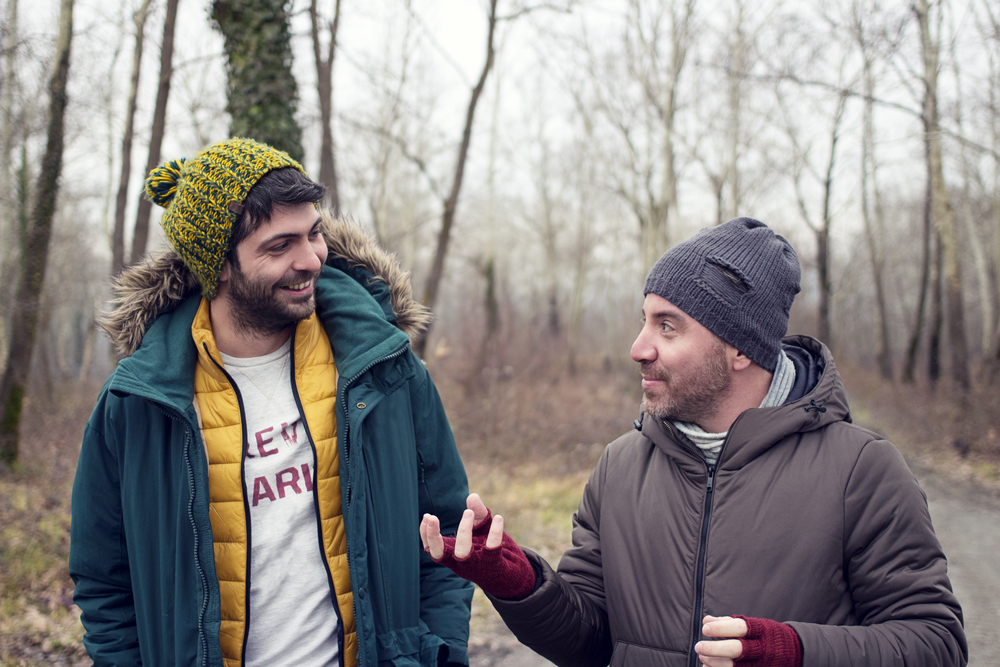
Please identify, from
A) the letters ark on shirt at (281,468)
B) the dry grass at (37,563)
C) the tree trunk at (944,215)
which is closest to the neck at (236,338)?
the letters ark on shirt at (281,468)

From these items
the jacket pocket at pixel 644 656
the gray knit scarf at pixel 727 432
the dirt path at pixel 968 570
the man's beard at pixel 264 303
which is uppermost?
the man's beard at pixel 264 303

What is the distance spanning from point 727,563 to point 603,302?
160 ft

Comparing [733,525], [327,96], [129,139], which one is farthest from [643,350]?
[129,139]

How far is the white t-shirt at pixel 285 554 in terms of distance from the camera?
1.85 meters

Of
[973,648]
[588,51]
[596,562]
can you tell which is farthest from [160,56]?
[588,51]

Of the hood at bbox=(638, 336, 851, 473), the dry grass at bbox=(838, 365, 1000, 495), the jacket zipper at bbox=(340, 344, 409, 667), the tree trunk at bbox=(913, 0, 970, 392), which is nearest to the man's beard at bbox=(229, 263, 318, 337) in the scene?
the jacket zipper at bbox=(340, 344, 409, 667)

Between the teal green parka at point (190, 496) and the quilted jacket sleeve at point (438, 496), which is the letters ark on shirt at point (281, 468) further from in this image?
the quilted jacket sleeve at point (438, 496)

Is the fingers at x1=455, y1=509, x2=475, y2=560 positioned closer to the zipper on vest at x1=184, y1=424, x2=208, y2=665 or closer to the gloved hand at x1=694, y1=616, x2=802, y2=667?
the gloved hand at x1=694, y1=616, x2=802, y2=667

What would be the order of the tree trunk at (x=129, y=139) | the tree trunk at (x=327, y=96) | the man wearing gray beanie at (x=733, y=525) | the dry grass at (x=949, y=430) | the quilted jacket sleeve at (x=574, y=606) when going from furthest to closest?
the dry grass at (x=949, y=430), the tree trunk at (x=129, y=139), the tree trunk at (x=327, y=96), the quilted jacket sleeve at (x=574, y=606), the man wearing gray beanie at (x=733, y=525)

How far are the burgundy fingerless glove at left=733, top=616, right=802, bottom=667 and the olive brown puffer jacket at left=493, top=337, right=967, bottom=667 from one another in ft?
0.12

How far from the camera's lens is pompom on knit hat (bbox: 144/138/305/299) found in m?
1.96

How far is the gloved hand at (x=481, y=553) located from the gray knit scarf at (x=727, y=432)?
562mm

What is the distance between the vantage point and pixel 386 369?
2.02 meters

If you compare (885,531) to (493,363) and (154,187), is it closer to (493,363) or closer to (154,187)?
(154,187)
